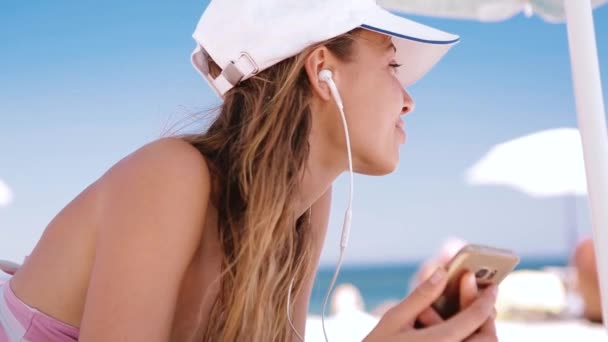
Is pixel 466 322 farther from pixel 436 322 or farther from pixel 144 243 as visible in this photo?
pixel 144 243

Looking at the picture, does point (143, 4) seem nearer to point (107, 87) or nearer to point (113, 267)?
point (107, 87)

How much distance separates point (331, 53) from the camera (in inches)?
60.4

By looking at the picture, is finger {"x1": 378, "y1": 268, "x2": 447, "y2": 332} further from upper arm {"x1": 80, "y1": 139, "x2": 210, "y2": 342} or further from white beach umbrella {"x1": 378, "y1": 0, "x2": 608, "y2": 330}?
white beach umbrella {"x1": 378, "y1": 0, "x2": 608, "y2": 330}

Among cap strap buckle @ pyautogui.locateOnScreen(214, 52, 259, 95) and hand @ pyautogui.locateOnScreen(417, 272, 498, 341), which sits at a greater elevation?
cap strap buckle @ pyautogui.locateOnScreen(214, 52, 259, 95)

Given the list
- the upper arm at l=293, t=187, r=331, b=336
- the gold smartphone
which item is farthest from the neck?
the gold smartphone

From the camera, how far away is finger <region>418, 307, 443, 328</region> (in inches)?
47.3

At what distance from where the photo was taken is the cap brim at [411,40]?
153 cm

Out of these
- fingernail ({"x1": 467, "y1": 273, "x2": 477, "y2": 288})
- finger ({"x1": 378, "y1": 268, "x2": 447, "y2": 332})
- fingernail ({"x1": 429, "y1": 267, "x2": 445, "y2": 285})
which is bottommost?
fingernail ({"x1": 467, "y1": 273, "x2": 477, "y2": 288})

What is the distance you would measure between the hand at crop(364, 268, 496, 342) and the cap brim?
562 mm

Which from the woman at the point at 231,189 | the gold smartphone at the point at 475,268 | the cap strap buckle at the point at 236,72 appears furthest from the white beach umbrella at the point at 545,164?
the gold smartphone at the point at 475,268

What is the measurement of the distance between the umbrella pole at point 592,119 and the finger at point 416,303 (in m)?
0.68

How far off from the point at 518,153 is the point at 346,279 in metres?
14.1

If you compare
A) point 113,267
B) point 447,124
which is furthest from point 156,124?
point 447,124

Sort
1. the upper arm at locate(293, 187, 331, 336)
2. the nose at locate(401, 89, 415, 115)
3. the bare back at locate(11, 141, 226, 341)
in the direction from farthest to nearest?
the upper arm at locate(293, 187, 331, 336) → the nose at locate(401, 89, 415, 115) → the bare back at locate(11, 141, 226, 341)
